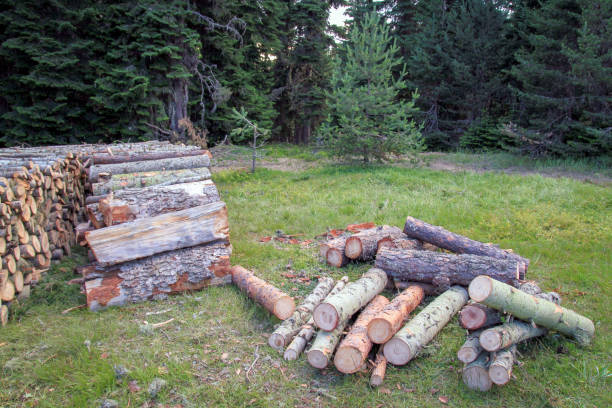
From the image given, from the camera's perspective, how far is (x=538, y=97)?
479 inches

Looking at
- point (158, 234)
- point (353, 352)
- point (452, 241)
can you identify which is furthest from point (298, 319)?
point (452, 241)

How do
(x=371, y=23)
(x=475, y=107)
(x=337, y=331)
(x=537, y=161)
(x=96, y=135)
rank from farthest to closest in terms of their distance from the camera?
(x=475, y=107), (x=96, y=135), (x=537, y=161), (x=371, y=23), (x=337, y=331)

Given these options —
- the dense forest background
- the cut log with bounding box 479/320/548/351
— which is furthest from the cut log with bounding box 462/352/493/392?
the dense forest background

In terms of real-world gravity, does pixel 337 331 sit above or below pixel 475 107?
below

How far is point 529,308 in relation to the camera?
289cm

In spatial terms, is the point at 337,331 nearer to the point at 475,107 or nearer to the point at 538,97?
the point at 538,97

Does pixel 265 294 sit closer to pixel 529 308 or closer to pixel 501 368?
pixel 501 368

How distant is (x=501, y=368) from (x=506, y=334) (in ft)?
0.81

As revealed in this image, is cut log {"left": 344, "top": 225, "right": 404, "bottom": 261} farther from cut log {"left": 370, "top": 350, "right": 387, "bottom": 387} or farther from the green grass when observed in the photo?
cut log {"left": 370, "top": 350, "right": 387, "bottom": 387}

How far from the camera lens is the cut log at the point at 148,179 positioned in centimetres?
486

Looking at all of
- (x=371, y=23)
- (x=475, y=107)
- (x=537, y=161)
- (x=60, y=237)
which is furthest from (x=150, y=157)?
(x=475, y=107)

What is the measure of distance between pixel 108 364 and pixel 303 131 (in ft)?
67.3

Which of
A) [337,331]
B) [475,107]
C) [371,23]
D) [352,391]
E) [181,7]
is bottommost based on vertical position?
[352,391]

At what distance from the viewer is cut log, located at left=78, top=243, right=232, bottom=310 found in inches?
148
